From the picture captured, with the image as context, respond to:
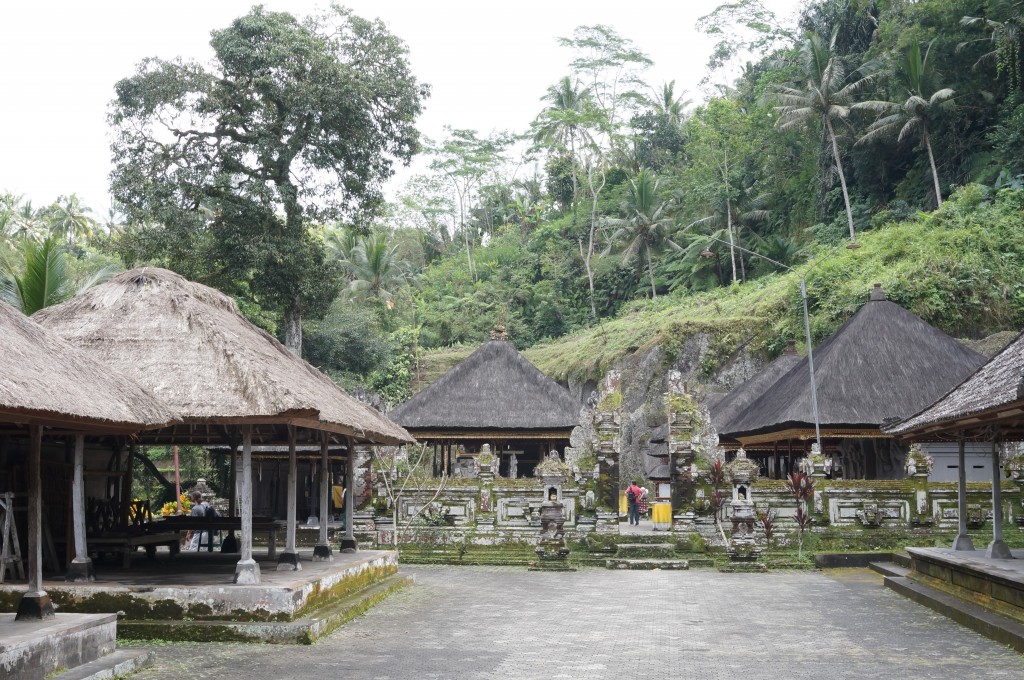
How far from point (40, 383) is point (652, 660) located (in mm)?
5762

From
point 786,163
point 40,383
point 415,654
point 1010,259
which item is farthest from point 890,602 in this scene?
point 786,163

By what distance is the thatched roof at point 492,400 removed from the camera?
26.5 meters

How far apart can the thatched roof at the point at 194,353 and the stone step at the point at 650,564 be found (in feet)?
22.7

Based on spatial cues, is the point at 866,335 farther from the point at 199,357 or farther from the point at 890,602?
the point at 199,357

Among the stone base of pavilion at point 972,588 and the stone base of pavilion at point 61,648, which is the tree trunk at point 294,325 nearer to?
the stone base of pavilion at point 972,588

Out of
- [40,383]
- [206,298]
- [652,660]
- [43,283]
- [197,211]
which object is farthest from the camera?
[197,211]

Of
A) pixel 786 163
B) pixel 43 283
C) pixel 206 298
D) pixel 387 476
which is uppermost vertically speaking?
pixel 786 163

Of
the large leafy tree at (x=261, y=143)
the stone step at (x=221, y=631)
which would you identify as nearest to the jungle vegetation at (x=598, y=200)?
the large leafy tree at (x=261, y=143)

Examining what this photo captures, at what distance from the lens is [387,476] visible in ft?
67.0

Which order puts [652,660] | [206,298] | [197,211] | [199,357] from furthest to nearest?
[197,211] → [206,298] → [199,357] → [652,660]

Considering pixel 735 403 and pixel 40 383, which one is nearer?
pixel 40 383

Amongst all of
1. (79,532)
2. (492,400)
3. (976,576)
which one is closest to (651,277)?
(492,400)

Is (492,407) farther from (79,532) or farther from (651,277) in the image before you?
(651,277)

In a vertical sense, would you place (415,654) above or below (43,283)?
below
